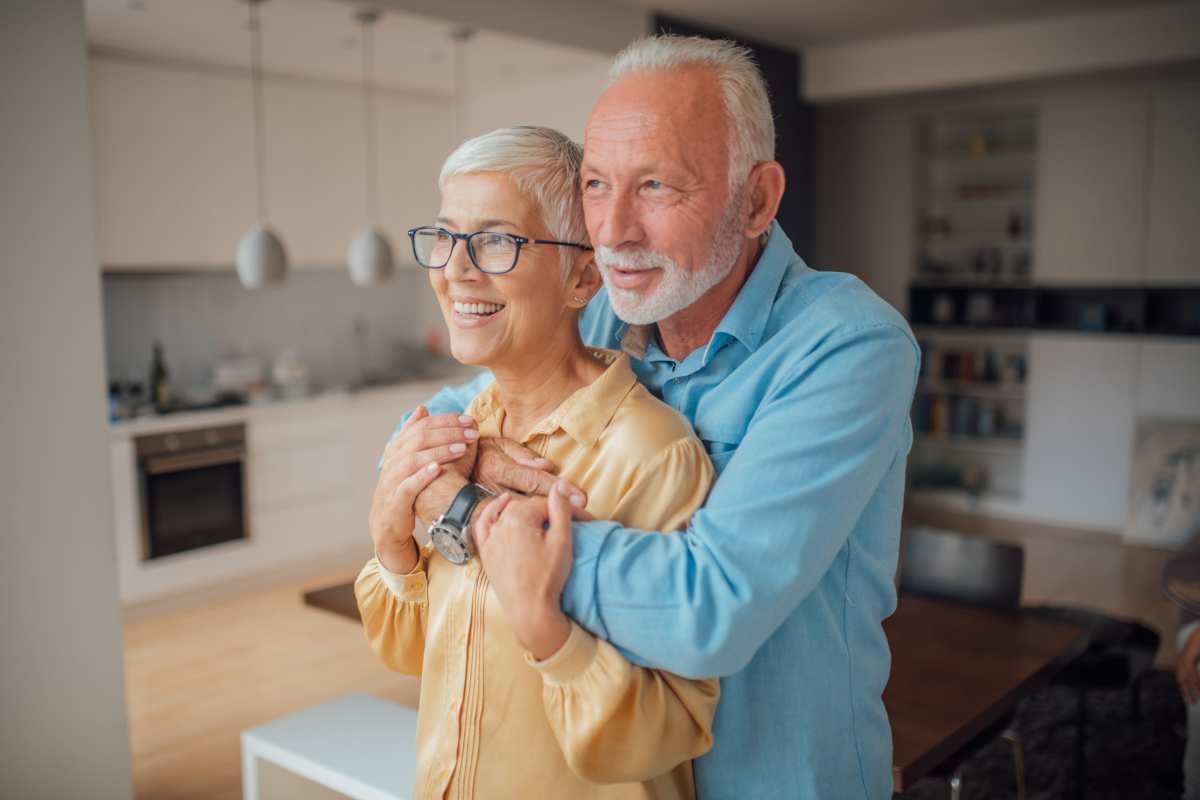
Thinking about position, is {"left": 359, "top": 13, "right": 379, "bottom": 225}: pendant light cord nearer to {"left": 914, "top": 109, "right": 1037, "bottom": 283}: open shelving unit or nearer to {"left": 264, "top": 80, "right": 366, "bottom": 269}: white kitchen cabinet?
{"left": 264, "top": 80, "right": 366, "bottom": 269}: white kitchen cabinet

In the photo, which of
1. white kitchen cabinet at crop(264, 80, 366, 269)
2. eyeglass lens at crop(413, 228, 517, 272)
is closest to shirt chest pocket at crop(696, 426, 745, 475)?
eyeglass lens at crop(413, 228, 517, 272)

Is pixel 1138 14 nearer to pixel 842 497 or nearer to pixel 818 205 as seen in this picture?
pixel 818 205

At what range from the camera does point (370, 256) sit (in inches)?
179

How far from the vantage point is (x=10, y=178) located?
2.48 m

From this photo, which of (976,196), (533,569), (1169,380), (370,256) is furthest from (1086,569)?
(533,569)

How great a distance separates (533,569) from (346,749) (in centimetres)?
133

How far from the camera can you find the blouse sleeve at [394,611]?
1315 millimetres

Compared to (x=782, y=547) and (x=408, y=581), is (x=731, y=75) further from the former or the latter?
(x=408, y=581)

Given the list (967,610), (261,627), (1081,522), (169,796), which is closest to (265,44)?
(261,627)

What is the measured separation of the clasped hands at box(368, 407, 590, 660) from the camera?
1.04 m

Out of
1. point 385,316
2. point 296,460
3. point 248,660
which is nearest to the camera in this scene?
point 248,660

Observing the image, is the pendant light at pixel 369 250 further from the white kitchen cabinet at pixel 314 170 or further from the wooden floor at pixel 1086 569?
the wooden floor at pixel 1086 569

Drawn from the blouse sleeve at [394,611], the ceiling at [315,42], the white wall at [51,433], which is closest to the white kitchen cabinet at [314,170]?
the ceiling at [315,42]

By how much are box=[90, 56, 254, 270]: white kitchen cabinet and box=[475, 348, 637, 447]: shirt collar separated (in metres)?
4.50
